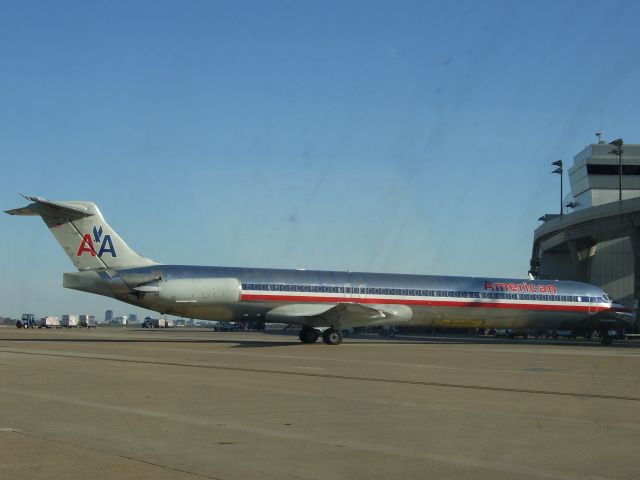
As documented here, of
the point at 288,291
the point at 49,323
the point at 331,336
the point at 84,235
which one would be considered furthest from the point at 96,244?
the point at 49,323

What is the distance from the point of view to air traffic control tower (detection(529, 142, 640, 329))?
7975 cm

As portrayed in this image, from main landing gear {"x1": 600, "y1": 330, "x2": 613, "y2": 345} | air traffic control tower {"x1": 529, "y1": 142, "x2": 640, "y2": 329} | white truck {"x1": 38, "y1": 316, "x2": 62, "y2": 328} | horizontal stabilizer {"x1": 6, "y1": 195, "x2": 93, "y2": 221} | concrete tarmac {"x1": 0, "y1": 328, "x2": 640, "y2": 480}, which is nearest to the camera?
concrete tarmac {"x1": 0, "y1": 328, "x2": 640, "y2": 480}

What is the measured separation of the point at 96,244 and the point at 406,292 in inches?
631

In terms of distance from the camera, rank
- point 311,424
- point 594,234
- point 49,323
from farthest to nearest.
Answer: point 49,323
point 594,234
point 311,424

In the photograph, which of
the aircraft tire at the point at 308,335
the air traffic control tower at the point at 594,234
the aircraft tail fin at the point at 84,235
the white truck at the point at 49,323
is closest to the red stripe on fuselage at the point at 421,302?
the aircraft tire at the point at 308,335

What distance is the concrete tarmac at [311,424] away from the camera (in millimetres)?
8484

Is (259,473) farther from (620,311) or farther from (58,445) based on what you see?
(620,311)

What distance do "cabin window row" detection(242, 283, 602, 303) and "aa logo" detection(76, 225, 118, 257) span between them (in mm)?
6671

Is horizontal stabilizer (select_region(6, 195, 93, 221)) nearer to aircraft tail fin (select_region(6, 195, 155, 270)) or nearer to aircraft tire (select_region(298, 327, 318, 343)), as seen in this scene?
aircraft tail fin (select_region(6, 195, 155, 270))

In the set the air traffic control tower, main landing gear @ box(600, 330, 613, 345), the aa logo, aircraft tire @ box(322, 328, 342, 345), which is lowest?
aircraft tire @ box(322, 328, 342, 345)

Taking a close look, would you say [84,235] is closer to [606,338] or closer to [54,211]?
[54,211]

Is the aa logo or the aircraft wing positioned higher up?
the aa logo

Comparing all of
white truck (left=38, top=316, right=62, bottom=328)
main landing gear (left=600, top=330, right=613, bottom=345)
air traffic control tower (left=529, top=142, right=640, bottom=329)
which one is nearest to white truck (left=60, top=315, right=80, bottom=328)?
white truck (left=38, top=316, right=62, bottom=328)

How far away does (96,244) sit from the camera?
3828 cm
